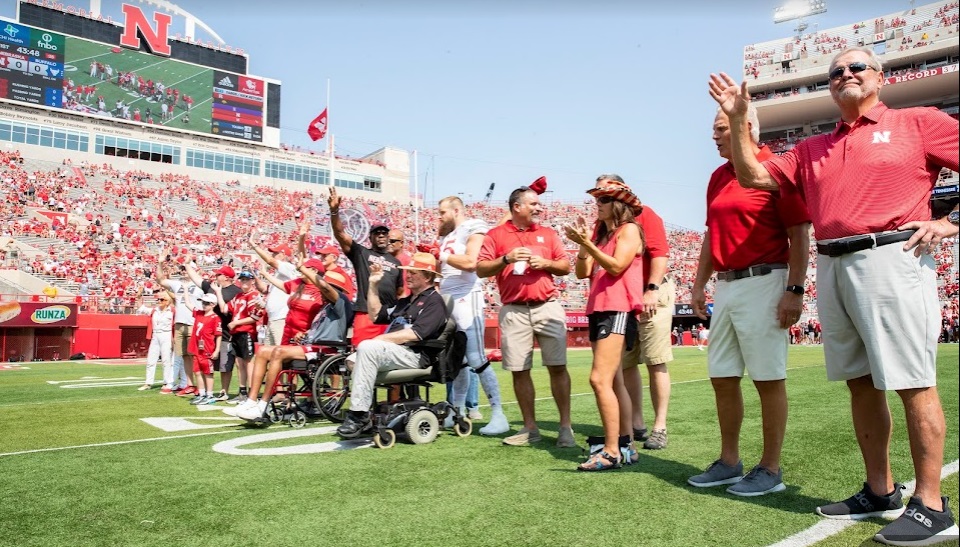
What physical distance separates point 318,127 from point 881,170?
34961 millimetres

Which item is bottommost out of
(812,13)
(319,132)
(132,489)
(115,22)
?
(132,489)

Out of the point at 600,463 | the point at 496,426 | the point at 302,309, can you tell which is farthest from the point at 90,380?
the point at 600,463

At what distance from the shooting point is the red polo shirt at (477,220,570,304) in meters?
5.30

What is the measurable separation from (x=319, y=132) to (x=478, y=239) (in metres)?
31.6

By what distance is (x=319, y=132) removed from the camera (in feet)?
117

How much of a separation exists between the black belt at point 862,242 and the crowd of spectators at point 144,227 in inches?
658

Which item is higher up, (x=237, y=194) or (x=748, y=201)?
(x=237, y=194)

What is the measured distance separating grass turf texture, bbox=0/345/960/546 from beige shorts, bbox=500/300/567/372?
2.19ft

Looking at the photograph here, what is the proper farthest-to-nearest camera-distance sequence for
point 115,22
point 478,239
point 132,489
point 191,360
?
1. point 115,22
2. point 191,360
3. point 478,239
4. point 132,489

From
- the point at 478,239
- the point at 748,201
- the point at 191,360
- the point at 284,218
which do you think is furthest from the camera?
the point at 284,218

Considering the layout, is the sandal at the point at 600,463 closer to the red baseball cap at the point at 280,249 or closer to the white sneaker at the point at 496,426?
the white sneaker at the point at 496,426

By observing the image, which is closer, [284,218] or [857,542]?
[857,542]

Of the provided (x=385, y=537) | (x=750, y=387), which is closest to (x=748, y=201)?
(x=385, y=537)

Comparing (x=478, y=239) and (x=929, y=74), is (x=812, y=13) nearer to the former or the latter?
(x=929, y=74)
